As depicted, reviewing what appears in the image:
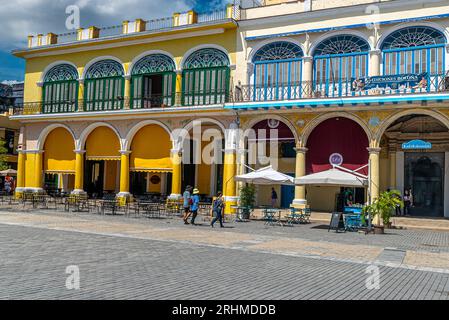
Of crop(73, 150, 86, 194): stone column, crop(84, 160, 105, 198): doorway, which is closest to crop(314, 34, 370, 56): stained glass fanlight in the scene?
crop(73, 150, 86, 194): stone column

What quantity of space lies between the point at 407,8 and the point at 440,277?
579 inches

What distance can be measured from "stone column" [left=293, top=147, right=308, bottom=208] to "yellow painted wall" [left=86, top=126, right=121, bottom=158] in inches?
435

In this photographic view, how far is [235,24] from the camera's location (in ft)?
76.9

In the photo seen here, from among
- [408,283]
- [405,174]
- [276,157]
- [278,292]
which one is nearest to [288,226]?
[276,157]

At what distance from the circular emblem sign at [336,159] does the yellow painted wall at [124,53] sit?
22.8ft

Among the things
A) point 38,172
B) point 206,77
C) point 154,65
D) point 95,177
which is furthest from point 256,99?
point 38,172

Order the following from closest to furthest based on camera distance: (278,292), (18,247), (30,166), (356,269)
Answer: (278,292), (356,269), (18,247), (30,166)

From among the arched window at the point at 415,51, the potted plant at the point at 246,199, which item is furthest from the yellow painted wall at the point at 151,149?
the arched window at the point at 415,51

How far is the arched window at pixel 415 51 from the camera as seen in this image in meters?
19.6

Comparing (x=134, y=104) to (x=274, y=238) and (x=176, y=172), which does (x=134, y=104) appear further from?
(x=274, y=238)

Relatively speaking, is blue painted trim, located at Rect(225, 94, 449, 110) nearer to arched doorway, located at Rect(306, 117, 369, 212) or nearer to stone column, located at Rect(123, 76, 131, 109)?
arched doorway, located at Rect(306, 117, 369, 212)

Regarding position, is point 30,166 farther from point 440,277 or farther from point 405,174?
point 440,277

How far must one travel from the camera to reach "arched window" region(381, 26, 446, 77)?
19.6 meters

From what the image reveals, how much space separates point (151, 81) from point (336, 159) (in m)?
11.6
